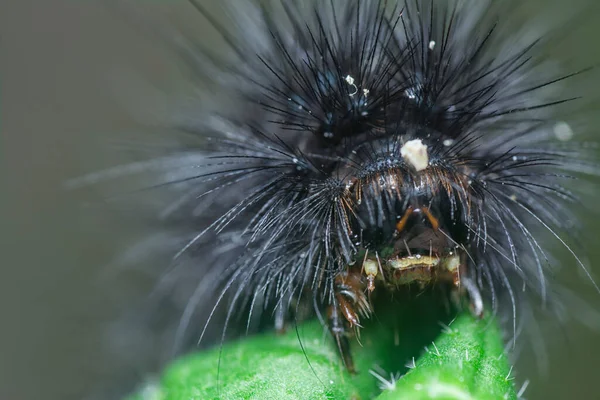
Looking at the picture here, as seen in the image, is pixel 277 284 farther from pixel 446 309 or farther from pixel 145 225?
pixel 145 225

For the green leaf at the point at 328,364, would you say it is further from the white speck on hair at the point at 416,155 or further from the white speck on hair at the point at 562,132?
the white speck on hair at the point at 562,132

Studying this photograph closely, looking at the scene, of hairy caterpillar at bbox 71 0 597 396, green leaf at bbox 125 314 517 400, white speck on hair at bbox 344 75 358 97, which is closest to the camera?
green leaf at bbox 125 314 517 400

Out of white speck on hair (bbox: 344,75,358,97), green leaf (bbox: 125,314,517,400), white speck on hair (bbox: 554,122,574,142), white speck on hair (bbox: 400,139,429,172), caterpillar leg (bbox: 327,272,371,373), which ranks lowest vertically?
green leaf (bbox: 125,314,517,400)

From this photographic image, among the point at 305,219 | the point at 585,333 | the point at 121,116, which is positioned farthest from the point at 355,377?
the point at 121,116

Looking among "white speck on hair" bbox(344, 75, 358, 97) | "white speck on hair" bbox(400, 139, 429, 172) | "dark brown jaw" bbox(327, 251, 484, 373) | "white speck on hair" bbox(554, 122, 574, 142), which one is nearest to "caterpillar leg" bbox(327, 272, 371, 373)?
"dark brown jaw" bbox(327, 251, 484, 373)

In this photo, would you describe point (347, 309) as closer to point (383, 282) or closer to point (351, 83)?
point (383, 282)

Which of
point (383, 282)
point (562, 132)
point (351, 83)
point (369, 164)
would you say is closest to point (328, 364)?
point (383, 282)

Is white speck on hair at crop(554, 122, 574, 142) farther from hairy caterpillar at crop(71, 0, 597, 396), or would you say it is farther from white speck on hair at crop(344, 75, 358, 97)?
white speck on hair at crop(344, 75, 358, 97)
